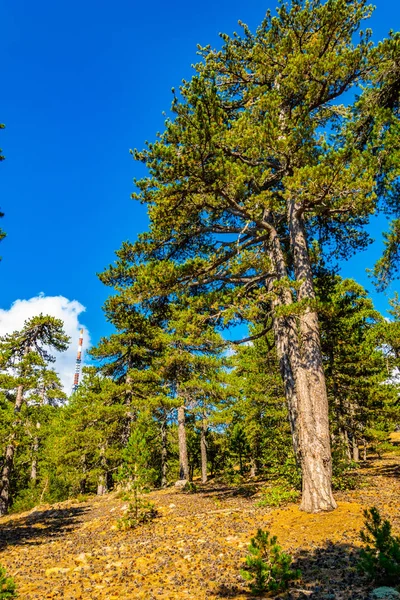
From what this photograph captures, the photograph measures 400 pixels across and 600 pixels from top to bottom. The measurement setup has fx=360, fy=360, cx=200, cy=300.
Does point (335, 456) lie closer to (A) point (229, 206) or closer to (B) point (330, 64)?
(A) point (229, 206)

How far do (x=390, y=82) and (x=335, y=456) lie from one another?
9.41m

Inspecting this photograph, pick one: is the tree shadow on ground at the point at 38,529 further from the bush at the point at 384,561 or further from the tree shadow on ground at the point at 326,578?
the bush at the point at 384,561

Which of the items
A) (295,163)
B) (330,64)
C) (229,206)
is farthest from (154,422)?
(330,64)

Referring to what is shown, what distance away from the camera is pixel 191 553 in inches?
244

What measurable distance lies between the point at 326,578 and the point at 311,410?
3822mm

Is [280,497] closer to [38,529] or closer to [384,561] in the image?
[384,561]

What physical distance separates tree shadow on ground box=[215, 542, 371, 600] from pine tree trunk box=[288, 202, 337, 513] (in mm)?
1853

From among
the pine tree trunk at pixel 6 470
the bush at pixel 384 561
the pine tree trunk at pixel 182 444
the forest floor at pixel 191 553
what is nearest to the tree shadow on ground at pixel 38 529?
the forest floor at pixel 191 553

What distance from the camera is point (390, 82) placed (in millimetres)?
8484

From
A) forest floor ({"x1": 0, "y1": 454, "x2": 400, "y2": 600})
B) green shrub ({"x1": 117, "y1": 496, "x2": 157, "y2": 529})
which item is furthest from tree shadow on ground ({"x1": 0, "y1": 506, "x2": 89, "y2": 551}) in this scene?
green shrub ({"x1": 117, "y1": 496, "x2": 157, "y2": 529})

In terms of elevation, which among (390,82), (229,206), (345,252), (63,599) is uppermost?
(390,82)

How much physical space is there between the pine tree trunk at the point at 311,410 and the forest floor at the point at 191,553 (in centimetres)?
42

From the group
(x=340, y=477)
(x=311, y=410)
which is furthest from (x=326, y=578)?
(x=340, y=477)

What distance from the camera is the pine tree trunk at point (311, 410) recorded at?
7.43 metres
